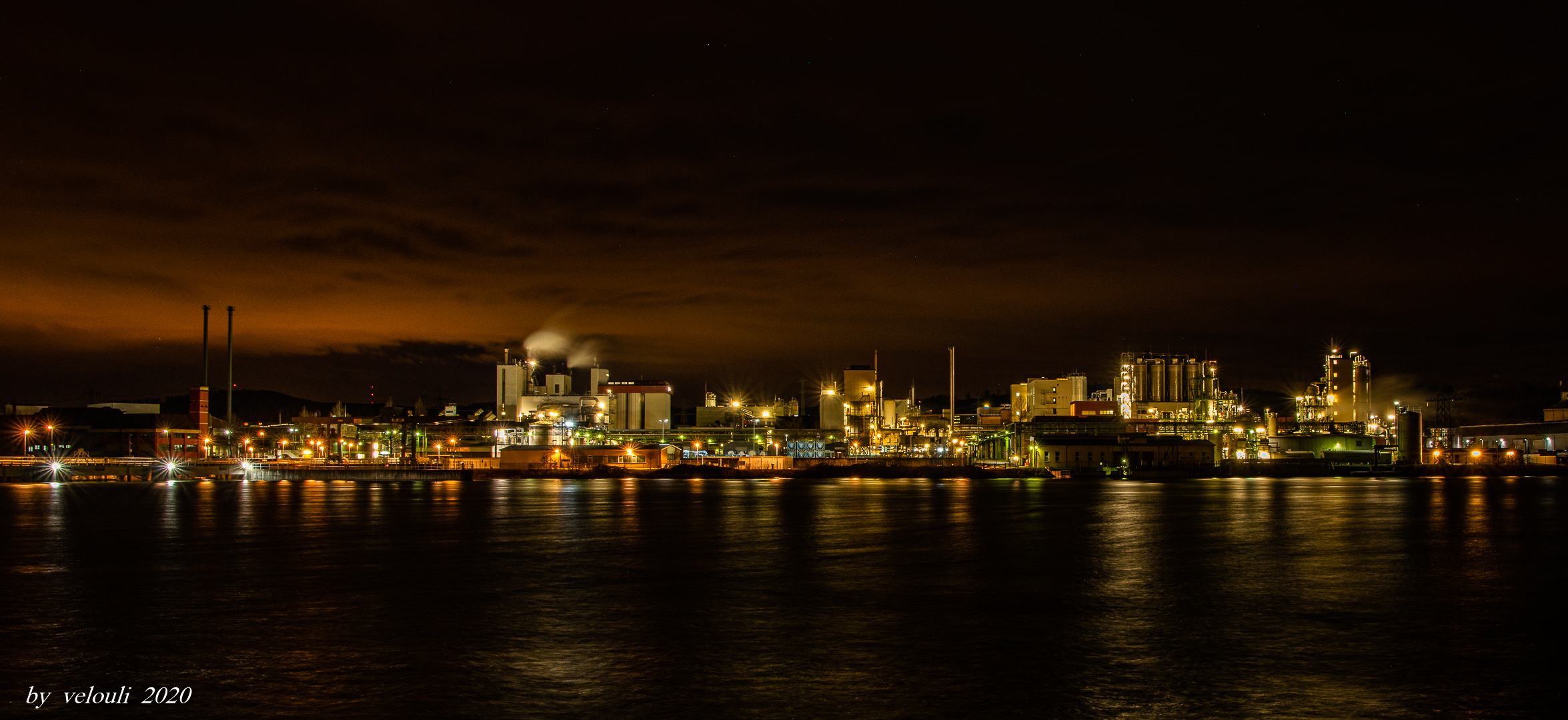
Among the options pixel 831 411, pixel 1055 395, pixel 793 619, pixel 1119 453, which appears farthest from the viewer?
pixel 1055 395

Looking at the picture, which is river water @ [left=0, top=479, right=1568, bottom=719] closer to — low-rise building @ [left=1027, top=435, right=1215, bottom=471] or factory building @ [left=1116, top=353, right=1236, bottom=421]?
low-rise building @ [left=1027, top=435, right=1215, bottom=471]

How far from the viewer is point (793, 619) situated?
1312 cm

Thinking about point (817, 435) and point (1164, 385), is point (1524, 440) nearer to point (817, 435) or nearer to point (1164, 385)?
point (1164, 385)

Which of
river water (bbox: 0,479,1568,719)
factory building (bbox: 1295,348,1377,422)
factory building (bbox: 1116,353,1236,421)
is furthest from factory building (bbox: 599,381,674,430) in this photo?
river water (bbox: 0,479,1568,719)

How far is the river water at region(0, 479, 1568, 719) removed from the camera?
905 cm

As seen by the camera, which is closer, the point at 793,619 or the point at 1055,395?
the point at 793,619

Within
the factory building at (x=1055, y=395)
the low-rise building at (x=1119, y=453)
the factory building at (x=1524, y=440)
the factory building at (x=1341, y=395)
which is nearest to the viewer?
the low-rise building at (x=1119, y=453)

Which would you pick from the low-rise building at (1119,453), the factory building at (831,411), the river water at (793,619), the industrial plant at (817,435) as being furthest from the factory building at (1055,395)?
the river water at (793,619)

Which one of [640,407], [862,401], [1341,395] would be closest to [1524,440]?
[1341,395]

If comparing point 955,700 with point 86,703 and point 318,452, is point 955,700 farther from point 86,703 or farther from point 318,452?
point 318,452

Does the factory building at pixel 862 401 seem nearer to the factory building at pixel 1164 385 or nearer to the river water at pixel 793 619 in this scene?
the factory building at pixel 1164 385

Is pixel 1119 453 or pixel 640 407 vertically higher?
pixel 640 407

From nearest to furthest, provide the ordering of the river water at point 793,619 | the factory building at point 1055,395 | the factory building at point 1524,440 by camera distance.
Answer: the river water at point 793,619, the factory building at point 1524,440, the factory building at point 1055,395

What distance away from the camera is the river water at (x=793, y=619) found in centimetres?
905
